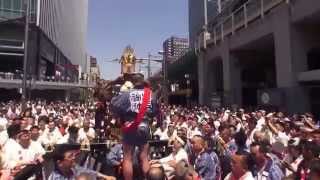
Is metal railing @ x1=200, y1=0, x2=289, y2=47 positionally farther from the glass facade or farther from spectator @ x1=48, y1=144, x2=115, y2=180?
the glass facade

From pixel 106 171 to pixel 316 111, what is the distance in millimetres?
20752

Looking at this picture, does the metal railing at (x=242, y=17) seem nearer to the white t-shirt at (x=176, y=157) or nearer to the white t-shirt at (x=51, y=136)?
the white t-shirt at (x=51, y=136)

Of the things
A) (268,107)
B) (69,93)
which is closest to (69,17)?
(69,93)

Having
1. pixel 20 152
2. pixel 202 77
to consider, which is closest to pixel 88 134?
pixel 20 152

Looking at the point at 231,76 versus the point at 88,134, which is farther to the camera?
the point at 231,76

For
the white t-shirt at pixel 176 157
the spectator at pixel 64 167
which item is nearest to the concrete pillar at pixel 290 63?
the white t-shirt at pixel 176 157

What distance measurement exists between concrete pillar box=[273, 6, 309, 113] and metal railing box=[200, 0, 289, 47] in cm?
133

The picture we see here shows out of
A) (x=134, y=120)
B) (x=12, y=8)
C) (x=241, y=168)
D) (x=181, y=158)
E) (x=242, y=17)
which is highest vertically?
(x=12, y=8)

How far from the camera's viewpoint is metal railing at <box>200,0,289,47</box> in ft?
92.4

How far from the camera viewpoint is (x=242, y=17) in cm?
3303

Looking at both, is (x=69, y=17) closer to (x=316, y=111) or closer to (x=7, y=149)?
(x=316, y=111)

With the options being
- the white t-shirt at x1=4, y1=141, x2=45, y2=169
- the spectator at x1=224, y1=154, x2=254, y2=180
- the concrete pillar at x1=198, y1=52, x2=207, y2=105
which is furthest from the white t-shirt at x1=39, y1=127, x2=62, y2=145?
the concrete pillar at x1=198, y1=52, x2=207, y2=105

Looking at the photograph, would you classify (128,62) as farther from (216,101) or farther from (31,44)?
(31,44)

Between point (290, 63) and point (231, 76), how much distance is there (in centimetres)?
1298
